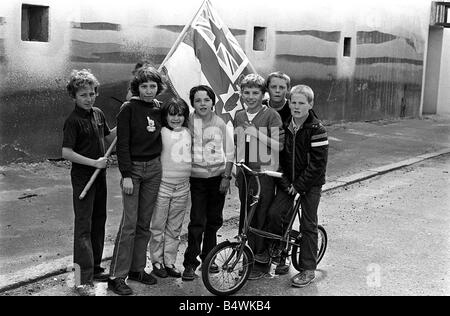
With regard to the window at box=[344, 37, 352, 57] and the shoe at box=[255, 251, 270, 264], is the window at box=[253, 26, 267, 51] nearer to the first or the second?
the window at box=[344, 37, 352, 57]

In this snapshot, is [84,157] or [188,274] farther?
[188,274]

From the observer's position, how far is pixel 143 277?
15.8 feet

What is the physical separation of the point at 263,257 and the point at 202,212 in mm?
637

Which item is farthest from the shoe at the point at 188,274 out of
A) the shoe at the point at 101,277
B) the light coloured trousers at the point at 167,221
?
the shoe at the point at 101,277

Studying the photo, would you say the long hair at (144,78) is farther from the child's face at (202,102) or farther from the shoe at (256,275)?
the shoe at (256,275)

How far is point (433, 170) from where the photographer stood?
35.3 ft

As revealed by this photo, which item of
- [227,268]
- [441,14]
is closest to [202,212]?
[227,268]

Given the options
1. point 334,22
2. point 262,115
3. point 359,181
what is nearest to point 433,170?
point 359,181

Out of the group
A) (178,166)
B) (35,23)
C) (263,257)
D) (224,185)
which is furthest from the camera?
(35,23)

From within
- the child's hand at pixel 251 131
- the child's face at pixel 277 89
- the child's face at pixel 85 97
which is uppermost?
the child's face at pixel 277 89

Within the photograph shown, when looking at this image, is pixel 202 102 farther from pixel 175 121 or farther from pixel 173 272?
pixel 173 272

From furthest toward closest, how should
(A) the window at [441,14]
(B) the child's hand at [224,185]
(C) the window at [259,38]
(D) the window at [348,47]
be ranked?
(A) the window at [441,14] < (D) the window at [348,47] < (C) the window at [259,38] < (B) the child's hand at [224,185]

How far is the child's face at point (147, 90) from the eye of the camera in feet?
14.9

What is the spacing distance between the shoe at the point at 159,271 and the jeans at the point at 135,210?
0.84 feet
